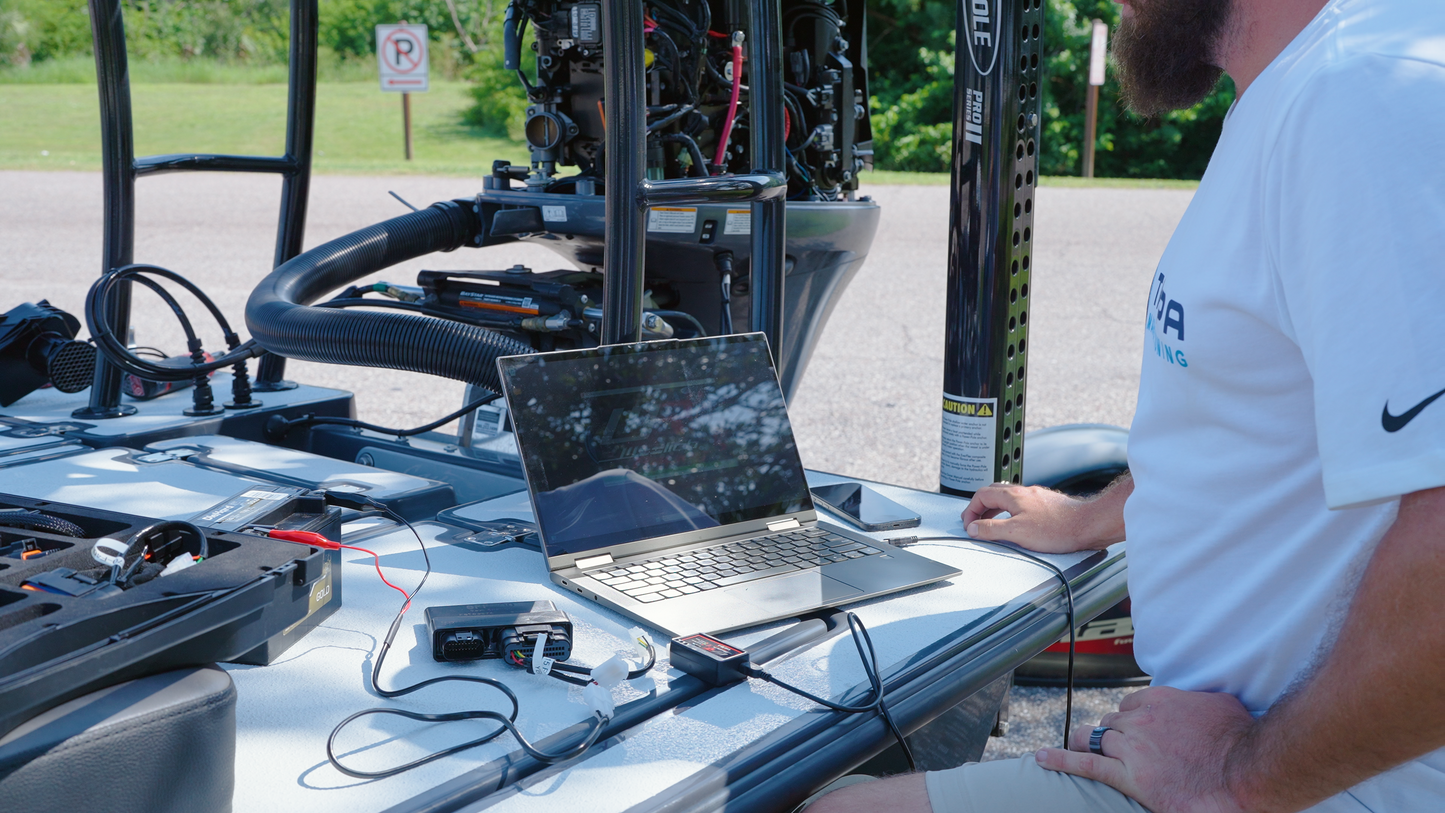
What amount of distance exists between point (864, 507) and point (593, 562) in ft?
1.70

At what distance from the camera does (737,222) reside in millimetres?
2447

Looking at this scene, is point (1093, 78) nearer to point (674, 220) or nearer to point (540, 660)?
point (674, 220)

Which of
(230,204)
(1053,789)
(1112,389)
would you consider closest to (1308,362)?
(1053,789)

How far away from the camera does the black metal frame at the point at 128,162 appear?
2.45 metres

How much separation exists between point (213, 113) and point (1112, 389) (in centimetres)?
1855

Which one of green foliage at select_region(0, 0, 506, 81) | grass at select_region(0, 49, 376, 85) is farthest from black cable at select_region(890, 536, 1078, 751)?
green foliage at select_region(0, 0, 506, 81)

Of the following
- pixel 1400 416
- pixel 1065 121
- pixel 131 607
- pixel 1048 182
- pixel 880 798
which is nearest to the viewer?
pixel 1400 416

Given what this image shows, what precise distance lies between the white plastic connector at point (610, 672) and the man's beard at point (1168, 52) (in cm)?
91

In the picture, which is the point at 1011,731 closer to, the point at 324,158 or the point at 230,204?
the point at 230,204

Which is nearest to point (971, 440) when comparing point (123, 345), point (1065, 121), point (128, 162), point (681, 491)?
point (681, 491)

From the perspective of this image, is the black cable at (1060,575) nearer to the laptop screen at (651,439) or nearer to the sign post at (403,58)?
the laptop screen at (651,439)

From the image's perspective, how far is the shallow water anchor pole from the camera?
5.93ft

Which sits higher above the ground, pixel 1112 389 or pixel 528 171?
pixel 528 171

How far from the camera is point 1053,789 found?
3.65 feet
